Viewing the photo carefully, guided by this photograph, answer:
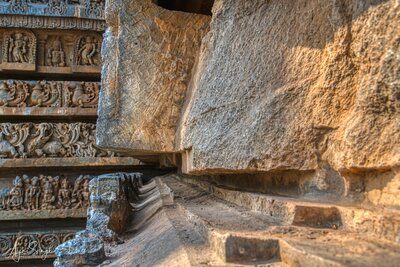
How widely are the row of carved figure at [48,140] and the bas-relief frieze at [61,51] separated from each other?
2.10 feet

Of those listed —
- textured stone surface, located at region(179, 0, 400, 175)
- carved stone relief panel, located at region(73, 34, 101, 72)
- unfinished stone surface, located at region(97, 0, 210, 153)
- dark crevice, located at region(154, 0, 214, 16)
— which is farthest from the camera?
carved stone relief panel, located at region(73, 34, 101, 72)

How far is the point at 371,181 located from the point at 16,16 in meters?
4.31

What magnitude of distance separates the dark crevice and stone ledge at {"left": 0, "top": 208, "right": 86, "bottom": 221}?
2.50 m

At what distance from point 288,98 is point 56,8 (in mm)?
3918

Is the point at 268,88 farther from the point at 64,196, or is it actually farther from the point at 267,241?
the point at 64,196

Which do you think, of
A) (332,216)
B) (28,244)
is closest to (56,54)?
(28,244)

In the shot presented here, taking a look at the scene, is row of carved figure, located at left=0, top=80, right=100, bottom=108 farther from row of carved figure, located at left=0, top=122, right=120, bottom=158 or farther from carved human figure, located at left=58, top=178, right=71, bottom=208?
carved human figure, located at left=58, top=178, right=71, bottom=208

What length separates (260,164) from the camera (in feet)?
3.59

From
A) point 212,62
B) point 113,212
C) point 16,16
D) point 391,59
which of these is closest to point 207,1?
point 212,62

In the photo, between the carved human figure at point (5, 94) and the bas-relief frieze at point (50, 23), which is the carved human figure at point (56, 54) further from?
the carved human figure at point (5, 94)

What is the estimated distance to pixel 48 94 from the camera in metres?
4.46

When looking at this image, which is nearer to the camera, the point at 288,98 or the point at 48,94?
the point at 288,98

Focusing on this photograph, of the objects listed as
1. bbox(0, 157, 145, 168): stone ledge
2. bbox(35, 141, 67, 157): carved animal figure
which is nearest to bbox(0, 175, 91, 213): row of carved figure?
bbox(0, 157, 145, 168): stone ledge

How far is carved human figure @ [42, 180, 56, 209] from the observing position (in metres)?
4.18
